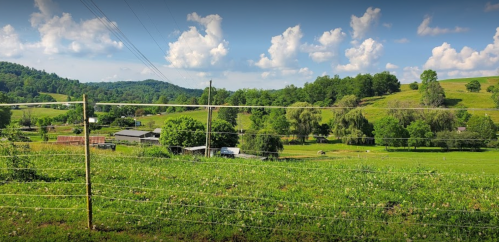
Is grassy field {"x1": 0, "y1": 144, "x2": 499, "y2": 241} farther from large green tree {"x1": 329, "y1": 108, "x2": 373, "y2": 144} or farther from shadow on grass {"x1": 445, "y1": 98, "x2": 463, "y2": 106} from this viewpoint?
shadow on grass {"x1": 445, "y1": 98, "x2": 463, "y2": 106}

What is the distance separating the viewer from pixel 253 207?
6.27m

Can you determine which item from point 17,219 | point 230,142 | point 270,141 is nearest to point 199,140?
point 230,142

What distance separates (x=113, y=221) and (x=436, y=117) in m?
59.0

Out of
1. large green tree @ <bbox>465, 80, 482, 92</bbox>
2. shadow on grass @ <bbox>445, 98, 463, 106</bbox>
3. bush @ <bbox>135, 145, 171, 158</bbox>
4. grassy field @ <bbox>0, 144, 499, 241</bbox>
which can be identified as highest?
large green tree @ <bbox>465, 80, 482, 92</bbox>

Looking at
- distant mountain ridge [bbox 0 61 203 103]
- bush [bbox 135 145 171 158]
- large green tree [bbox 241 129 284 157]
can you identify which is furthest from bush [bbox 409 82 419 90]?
bush [bbox 135 145 171 158]

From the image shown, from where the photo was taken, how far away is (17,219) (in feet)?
18.7

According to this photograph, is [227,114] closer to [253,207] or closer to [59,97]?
[59,97]

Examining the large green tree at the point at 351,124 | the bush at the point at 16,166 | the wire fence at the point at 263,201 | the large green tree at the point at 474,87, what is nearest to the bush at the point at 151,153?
the wire fence at the point at 263,201

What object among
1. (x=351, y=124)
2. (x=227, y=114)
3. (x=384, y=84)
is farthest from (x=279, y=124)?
(x=384, y=84)

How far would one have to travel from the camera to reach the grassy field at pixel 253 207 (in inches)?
204

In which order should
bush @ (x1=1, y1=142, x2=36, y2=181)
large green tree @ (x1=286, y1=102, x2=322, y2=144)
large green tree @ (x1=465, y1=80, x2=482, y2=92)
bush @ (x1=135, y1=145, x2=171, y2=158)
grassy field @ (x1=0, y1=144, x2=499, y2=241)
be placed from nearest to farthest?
1. grassy field @ (x1=0, y1=144, x2=499, y2=241)
2. bush @ (x1=1, y1=142, x2=36, y2=181)
3. bush @ (x1=135, y1=145, x2=171, y2=158)
4. large green tree @ (x1=286, y1=102, x2=322, y2=144)
5. large green tree @ (x1=465, y1=80, x2=482, y2=92)

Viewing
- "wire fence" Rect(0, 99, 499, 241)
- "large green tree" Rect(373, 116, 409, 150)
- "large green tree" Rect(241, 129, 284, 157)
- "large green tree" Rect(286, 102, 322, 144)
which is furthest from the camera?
"large green tree" Rect(286, 102, 322, 144)

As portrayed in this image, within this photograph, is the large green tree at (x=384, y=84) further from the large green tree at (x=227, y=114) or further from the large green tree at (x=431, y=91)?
the large green tree at (x=227, y=114)

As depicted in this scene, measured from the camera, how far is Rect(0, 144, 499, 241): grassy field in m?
5.18
